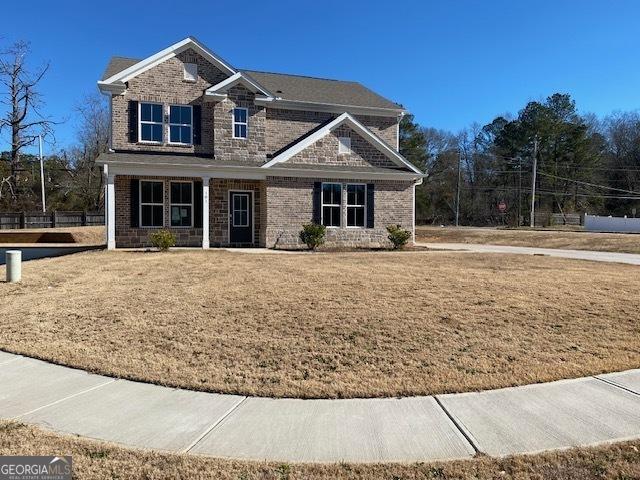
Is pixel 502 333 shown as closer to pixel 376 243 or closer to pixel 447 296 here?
pixel 447 296

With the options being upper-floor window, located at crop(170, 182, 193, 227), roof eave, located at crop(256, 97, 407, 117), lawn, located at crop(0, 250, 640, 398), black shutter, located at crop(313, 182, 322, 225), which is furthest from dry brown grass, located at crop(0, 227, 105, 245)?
lawn, located at crop(0, 250, 640, 398)

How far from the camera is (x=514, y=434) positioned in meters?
3.87

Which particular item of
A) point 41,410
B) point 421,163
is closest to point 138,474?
point 41,410

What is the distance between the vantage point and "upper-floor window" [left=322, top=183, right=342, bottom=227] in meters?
20.2

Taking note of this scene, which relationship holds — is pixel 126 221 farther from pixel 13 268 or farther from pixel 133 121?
pixel 13 268

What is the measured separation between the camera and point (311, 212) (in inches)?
790

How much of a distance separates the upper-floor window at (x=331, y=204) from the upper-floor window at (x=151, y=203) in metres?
6.42

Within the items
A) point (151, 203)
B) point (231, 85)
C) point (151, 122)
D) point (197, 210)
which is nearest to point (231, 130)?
point (231, 85)

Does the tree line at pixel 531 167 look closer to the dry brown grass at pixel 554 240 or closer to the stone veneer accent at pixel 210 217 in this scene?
the dry brown grass at pixel 554 240

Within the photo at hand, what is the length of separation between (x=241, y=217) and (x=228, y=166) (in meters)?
2.90

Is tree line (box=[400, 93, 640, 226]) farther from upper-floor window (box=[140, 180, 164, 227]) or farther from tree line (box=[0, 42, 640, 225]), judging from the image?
upper-floor window (box=[140, 180, 164, 227])

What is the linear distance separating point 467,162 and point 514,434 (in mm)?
77897

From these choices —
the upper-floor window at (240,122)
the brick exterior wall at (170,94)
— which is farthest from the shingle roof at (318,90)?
the brick exterior wall at (170,94)

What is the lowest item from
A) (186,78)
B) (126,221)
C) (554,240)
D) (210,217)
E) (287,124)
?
(554,240)
